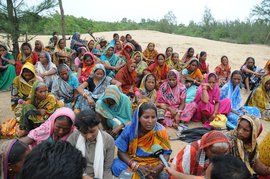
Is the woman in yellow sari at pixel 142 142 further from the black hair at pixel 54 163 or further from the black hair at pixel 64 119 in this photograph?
the black hair at pixel 54 163

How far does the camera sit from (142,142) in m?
3.16

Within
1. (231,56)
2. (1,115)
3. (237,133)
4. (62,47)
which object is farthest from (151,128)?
(231,56)

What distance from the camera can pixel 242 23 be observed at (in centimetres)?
2952

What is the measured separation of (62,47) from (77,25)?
71.0 ft

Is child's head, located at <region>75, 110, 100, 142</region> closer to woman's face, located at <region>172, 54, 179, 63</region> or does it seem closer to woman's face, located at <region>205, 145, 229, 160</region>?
woman's face, located at <region>205, 145, 229, 160</region>

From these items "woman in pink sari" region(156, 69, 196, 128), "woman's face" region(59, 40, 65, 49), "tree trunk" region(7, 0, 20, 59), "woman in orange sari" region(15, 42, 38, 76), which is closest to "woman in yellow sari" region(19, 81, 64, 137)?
"woman in pink sari" region(156, 69, 196, 128)

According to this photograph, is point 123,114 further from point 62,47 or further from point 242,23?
point 242,23

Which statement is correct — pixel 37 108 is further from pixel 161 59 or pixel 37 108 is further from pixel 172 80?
pixel 161 59

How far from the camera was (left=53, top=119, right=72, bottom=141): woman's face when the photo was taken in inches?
120

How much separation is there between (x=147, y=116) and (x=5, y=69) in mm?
5701

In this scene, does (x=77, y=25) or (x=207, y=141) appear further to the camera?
(x=77, y=25)

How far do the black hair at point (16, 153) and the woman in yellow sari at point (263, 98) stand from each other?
579cm

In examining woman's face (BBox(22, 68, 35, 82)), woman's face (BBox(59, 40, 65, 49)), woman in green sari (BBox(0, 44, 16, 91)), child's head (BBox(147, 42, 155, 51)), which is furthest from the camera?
child's head (BBox(147, 42, 155, 51))

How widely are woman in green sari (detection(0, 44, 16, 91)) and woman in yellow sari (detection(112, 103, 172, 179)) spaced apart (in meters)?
5.28
